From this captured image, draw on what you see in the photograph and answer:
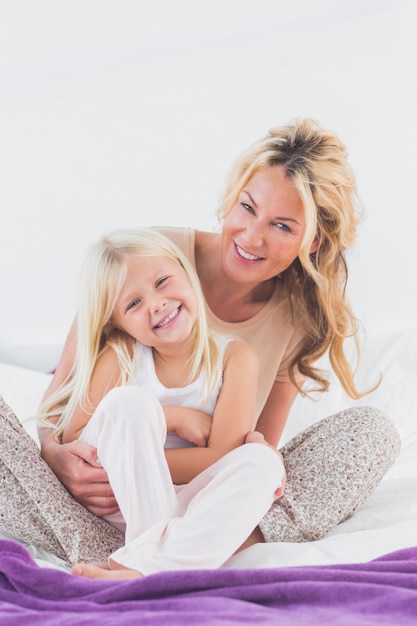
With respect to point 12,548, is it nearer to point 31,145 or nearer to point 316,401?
point 316,401

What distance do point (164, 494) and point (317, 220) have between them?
0.69 meters

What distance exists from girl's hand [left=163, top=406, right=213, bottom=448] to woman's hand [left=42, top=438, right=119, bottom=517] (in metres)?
0.15

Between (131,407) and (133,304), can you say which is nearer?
(131,407)

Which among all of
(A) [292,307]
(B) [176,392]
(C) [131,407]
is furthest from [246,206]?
(C) [131,407]

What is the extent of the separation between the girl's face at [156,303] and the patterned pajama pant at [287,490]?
0.29m

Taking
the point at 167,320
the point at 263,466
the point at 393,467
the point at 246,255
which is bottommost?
the point at 393,467

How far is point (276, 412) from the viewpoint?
208 centimetres

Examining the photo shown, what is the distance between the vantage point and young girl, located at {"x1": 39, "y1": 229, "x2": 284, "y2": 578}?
4.58 feet

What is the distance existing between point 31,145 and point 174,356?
57.0 inches

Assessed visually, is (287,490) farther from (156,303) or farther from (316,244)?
(316,244)

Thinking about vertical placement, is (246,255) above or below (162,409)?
above

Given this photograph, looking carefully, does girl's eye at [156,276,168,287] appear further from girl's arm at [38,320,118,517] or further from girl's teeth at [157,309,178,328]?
girl's arm at [38,320,118,517]

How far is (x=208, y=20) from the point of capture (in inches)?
109

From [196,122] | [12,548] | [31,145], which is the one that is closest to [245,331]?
[12,548]
